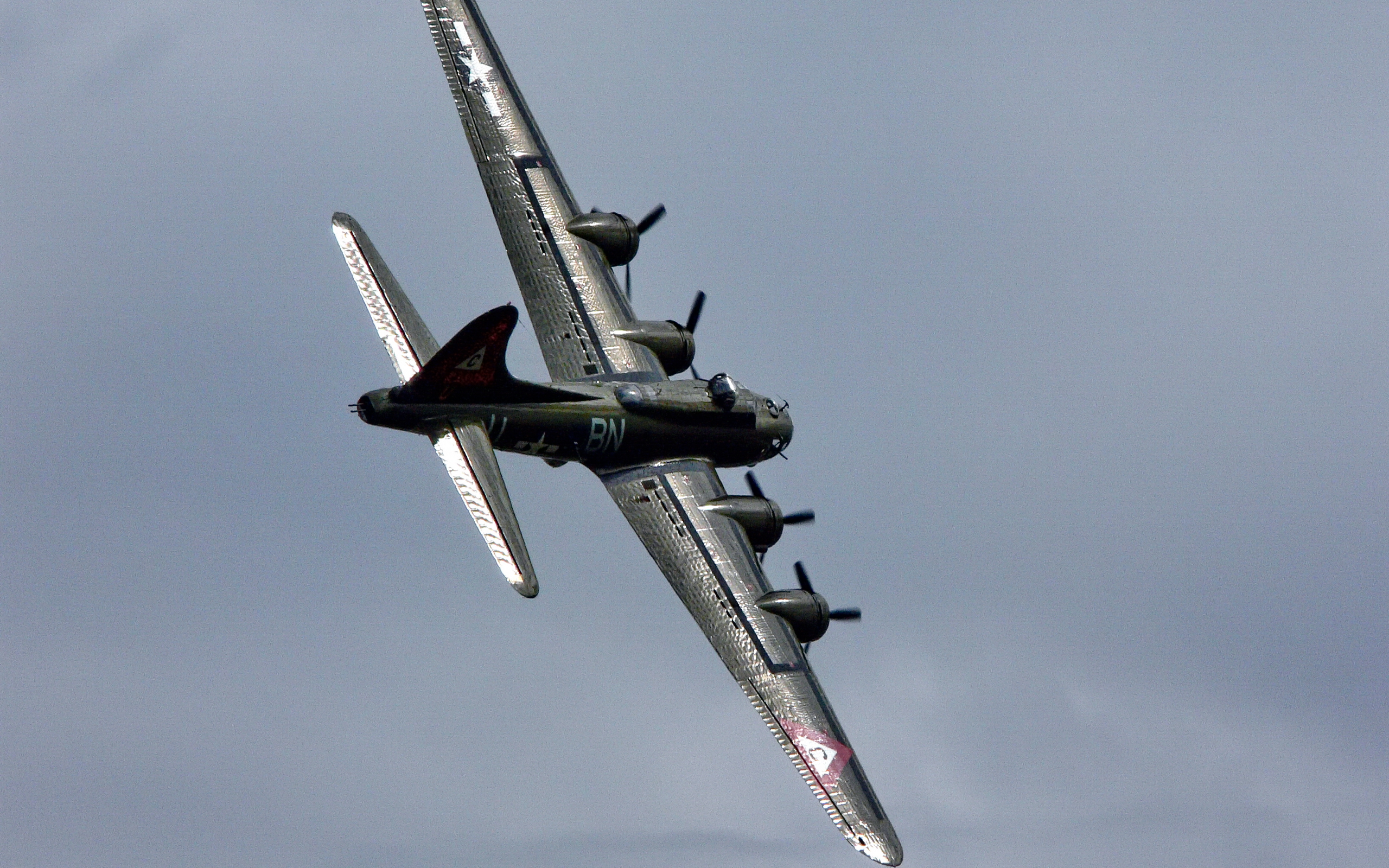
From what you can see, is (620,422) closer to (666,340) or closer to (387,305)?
(666,340)

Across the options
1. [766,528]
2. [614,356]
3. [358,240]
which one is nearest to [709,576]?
[766,528]

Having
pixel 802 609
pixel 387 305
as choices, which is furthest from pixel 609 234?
pixel 802 609

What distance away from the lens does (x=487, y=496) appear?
5675cm

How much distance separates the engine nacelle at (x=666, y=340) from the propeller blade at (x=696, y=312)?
0.44 ft

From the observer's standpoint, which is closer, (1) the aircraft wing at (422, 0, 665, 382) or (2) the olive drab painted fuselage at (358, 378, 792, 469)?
(2) the olive drab painted fuselage at (358, 378, 792, 469)

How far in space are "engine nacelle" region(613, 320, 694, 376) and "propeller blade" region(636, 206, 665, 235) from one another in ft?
10.2

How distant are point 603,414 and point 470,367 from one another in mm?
4885

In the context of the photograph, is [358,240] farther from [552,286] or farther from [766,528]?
[766,528]

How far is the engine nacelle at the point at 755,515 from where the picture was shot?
63438 mm

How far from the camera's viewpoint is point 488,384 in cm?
5972

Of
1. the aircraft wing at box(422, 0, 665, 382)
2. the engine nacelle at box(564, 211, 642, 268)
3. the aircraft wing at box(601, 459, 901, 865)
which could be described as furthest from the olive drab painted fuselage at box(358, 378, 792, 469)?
the engine nacelle at box(564, 211, 642, 268)

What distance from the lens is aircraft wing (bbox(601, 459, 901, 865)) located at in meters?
57.8

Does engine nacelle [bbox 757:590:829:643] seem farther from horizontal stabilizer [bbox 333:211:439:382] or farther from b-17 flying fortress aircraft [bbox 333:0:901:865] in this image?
horizontal stabilizer [bbox 333:211:439:382]

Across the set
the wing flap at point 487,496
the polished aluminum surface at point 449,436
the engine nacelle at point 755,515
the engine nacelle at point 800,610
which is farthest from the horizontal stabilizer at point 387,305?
the engine nacelle at point 800,610
